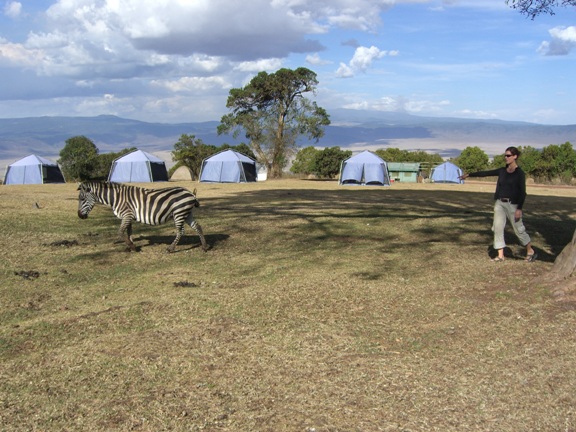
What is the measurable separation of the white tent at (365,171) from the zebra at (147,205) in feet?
104

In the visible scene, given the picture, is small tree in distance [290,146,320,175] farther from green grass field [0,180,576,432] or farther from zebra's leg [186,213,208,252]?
green grass field [0,180,576,432]

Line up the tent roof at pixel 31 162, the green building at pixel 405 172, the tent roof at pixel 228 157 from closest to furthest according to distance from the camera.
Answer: the tent roof at pixel 228 157, the tent roof at pixel 31 162, the green building at pixel 405 172

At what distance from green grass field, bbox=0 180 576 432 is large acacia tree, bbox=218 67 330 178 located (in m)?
49.2

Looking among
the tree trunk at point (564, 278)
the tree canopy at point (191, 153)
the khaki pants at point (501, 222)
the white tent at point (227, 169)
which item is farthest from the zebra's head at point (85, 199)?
the tree canopy at point (191, 153)

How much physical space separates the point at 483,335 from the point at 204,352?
312 cm

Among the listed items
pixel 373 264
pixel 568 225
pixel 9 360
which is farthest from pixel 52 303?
pixel 568 225

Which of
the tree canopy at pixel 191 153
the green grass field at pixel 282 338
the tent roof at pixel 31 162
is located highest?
the tree canopy at pixel 191 153

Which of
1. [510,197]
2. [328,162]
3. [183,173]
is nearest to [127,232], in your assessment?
[510,197]

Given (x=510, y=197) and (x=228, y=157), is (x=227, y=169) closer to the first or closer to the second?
(x=228, y=157)

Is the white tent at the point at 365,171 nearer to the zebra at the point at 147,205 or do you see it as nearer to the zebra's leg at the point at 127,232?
the zebra at the point at 147,205

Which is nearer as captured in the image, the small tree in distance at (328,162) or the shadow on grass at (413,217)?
the shadow on grass at (413,217)

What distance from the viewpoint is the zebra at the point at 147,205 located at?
38.7 feet

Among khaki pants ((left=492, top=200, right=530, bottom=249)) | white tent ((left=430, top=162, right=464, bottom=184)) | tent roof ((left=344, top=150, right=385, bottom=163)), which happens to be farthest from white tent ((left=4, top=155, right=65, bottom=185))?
khaki pants ((left=492, top=200, right=530, bottom=249))

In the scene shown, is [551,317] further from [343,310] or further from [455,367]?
[343,310]
